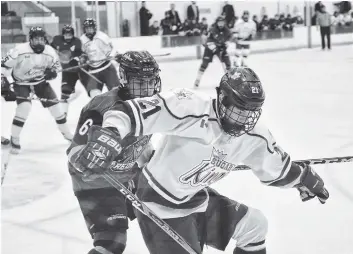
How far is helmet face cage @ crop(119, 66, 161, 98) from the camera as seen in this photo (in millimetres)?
1814

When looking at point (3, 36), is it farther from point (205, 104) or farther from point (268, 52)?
point (205, 104)

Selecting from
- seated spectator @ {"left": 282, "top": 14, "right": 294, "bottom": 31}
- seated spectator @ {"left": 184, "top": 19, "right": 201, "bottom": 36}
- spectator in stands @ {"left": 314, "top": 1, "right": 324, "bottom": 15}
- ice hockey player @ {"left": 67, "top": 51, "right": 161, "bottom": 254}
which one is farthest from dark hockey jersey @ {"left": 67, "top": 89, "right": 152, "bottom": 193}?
spectator in stands @ {"left": 314, "top": 1, "right": 324, "bottom": 15}

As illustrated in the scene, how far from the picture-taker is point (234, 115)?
4.48 ft

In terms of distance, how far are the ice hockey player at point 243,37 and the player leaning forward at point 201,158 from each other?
5.86m

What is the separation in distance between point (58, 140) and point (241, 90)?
2.83 metres

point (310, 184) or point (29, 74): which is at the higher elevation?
point (29, 74)

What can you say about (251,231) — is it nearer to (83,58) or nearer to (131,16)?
(83,58)

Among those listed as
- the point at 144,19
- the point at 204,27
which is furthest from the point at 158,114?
the point at 204,27

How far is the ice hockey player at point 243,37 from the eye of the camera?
7.38 meters

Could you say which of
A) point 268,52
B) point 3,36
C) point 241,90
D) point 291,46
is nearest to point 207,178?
point 241,90

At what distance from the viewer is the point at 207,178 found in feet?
4.81

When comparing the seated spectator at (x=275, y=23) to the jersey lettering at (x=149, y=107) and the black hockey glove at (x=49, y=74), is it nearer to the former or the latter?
the black hockey glove at (x=49, y=74)

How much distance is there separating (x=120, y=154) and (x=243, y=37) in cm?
614

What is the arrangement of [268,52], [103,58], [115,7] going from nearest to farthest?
1. [103,58]
2. [115,7]
3. [268,52]
